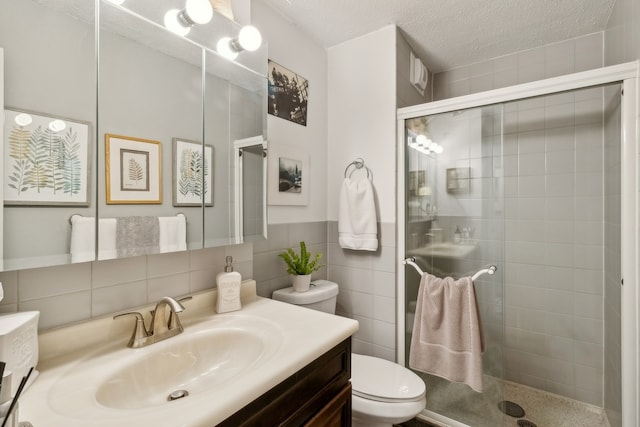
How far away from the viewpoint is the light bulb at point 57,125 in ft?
2.65

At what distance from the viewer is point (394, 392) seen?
53.2 inches

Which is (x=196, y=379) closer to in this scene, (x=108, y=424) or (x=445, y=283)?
(x=108, y=424)

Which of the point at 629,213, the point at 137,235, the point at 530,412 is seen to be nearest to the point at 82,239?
the point at 137,235

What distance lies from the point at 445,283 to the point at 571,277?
956 millimetres

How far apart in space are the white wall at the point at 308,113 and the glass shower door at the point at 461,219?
534 mm

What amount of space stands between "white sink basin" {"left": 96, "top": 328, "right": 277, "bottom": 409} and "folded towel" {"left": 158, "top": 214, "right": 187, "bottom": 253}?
29 centimetres

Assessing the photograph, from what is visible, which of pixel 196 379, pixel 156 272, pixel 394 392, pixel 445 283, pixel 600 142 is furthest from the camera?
pixel 600 142

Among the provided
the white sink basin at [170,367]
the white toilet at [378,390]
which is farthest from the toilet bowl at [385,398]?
the white sink basin at [170,367]

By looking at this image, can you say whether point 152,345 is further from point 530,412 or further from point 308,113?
point 530,412

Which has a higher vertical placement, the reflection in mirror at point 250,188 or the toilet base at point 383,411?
the reflection in mirror at point 250,188

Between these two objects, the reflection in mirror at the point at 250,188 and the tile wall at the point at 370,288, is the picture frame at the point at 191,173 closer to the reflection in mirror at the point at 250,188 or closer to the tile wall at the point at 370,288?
the reflection in mirror at the point at 250,188

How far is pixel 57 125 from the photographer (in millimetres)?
817

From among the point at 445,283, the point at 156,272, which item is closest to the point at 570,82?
the point at 445,283

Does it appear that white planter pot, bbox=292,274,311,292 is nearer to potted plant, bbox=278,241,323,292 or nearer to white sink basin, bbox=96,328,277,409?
potted plant, bbox=278,241,323,292
